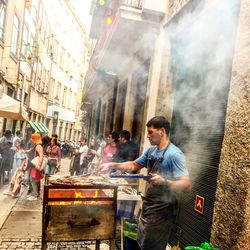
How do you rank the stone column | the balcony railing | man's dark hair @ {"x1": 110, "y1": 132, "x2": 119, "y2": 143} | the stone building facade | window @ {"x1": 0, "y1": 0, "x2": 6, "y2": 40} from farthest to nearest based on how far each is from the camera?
window @ {"x1": 0, "y1": 0, "x2": 6, "y2": 40} → man's dark hair @ {"x1": 110, "y1": 132, "x2": 119, "y2": 143} → the balcony railing → the stone building facade → the stone column

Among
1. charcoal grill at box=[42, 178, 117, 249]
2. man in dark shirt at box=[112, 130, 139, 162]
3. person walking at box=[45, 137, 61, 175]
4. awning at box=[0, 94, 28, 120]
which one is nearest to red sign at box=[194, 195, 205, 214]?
charcoal grill at box=[42, 178, 117, 249]

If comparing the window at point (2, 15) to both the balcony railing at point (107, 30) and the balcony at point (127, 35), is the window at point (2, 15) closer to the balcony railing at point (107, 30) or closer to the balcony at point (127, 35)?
the balcony railing at point (107, 30)

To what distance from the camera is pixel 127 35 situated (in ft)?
28.0

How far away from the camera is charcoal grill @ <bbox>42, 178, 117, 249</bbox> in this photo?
11.7ft

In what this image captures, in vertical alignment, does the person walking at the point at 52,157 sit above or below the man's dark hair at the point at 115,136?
below

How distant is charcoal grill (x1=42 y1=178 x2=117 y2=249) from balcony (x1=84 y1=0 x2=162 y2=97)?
15.5 ft

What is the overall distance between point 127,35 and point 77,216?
6065mm

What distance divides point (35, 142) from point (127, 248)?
4.65m

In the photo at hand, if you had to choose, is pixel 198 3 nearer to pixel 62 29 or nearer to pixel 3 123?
pixel 3 123

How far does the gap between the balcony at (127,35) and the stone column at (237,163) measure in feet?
13.2

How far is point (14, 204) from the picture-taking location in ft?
24.1

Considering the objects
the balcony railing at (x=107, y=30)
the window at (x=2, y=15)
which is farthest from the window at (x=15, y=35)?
the balcony railing at (x=107, y=30)

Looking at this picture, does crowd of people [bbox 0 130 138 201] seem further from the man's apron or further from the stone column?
the stone column

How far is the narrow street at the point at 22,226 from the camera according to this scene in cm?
491
